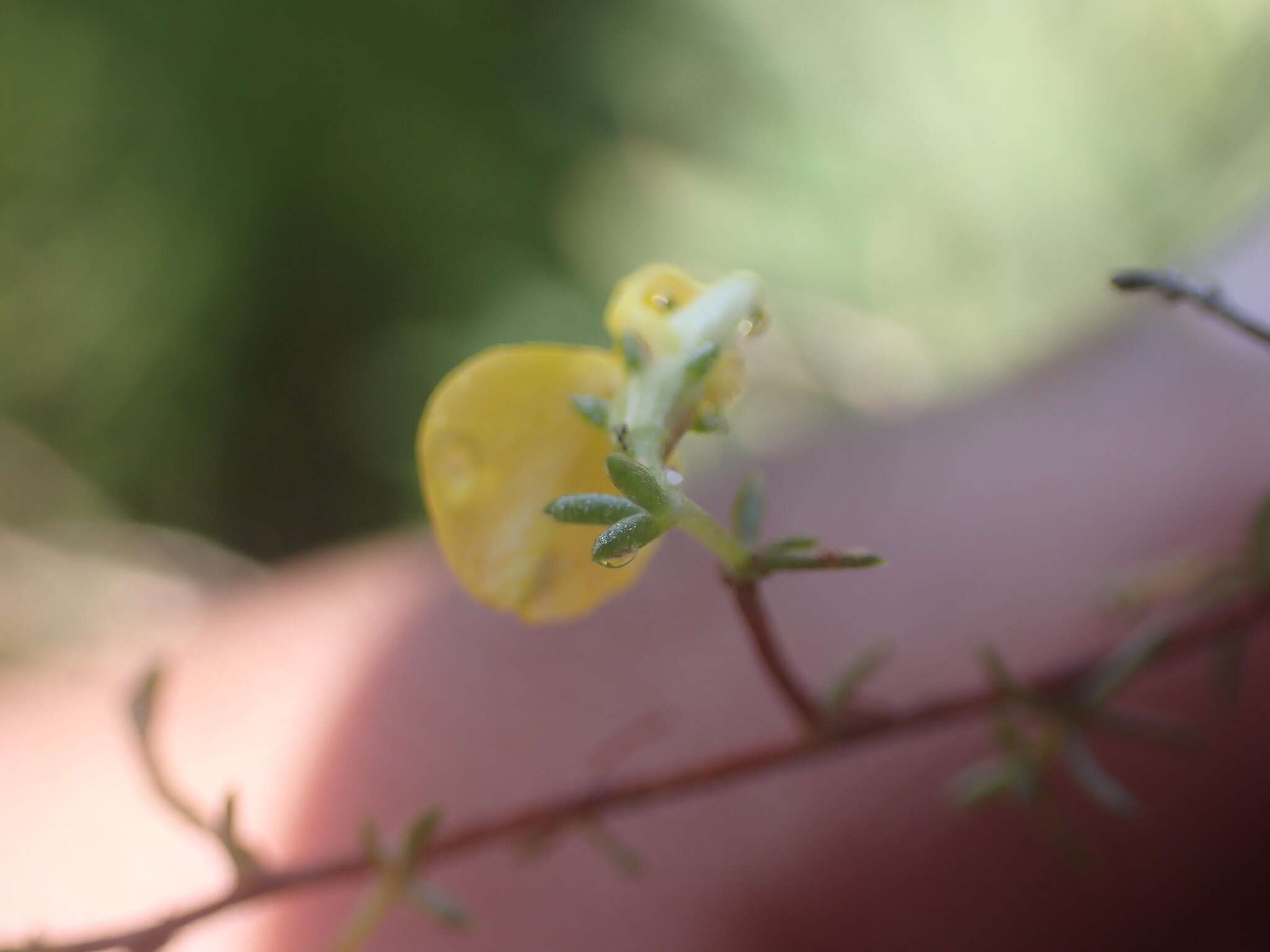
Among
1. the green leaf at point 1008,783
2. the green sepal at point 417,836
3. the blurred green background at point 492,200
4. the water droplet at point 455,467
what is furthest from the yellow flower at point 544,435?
the blurred green background at point 492,200

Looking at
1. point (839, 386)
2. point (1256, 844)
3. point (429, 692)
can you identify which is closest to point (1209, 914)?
point (1256, 844)

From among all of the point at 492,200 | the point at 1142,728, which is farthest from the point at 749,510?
the point at 492,200

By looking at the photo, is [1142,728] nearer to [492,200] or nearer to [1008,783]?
[1008,783]

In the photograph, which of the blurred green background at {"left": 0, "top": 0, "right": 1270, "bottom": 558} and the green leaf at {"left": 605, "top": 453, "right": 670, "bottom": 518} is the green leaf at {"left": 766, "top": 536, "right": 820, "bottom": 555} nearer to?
the green leaf at {"left": 605, "top": 453, "right": 670, "bottom": 518}

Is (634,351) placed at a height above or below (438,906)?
above

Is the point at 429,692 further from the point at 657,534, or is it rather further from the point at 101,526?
the point at 101,526

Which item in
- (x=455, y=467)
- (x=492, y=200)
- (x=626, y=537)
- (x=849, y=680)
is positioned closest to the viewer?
(x=626, y=537)
